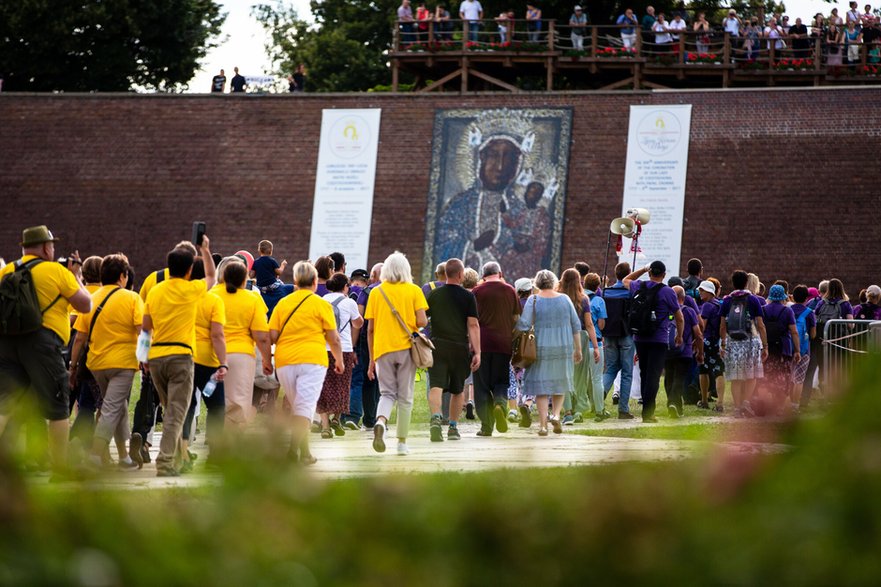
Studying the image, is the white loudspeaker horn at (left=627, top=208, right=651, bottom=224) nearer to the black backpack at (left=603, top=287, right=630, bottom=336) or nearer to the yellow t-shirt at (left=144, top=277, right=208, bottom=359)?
the black backpack at (left=603, top=287, right=630, bottom=336)

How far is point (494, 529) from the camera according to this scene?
207 centimetres

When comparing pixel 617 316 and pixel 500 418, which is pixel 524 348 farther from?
pixel 617 316

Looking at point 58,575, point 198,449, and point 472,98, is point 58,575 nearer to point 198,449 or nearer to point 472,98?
point 198,449

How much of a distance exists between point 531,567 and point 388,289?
8701 millimetres

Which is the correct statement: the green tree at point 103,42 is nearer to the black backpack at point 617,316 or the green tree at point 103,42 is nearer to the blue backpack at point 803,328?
the blue backpack at point 803,328

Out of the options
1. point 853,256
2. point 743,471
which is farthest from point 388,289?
point 853,256

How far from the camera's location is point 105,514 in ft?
6.68

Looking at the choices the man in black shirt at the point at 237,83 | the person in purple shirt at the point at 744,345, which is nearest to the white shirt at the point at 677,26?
the man in black shirt at the point at 237,83

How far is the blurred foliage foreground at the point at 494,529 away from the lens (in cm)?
187

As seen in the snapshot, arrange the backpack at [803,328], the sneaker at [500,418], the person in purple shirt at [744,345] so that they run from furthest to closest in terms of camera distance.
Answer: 1. the backpack at [803,328]
2. the person in purple shirt at [744,345]
3. the sneaker at [500,418]

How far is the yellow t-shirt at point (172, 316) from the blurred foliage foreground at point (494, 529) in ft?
22.1

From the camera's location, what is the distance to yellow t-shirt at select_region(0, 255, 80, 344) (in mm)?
8648

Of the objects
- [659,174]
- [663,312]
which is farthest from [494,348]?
[659,174]

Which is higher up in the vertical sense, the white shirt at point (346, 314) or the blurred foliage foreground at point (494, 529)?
the blurred foliage foreground at point (494, 529)
